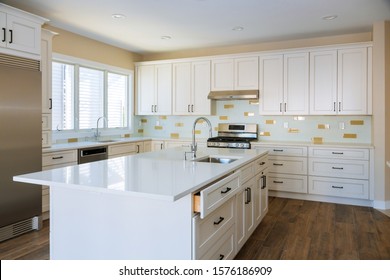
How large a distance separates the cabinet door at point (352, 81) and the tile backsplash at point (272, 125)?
0.34 m

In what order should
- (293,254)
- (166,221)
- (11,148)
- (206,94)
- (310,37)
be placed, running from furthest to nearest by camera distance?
1. (206,94)
2. (310,37)
3. (11,148)
4. (293,254)
5. (166,221)

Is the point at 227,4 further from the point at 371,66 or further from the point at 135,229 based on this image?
the point at 135,229

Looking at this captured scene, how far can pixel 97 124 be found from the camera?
17.3ft

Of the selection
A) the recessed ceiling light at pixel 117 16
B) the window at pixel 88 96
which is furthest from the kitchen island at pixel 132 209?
the window at pixel 88 96

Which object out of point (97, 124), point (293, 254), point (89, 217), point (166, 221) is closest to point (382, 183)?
point (293, 254)

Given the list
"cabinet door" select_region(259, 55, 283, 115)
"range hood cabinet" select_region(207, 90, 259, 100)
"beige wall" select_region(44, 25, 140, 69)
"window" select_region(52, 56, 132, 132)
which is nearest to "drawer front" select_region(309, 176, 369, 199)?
"cabinet door" select_region(259, 55, 283, 115)

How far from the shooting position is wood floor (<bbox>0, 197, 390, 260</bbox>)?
9.23 ft

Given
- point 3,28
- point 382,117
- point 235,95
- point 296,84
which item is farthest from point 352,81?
point 3,28

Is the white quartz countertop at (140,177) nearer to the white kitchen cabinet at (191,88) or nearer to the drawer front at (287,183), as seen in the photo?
the drawer front at (287,183)

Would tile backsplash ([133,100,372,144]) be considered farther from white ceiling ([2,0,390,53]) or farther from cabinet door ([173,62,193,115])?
white ceiling ([2,0,390,53])

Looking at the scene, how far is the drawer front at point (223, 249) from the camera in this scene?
6.61ft

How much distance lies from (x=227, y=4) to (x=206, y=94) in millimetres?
2111

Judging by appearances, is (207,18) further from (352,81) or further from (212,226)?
(212,226)

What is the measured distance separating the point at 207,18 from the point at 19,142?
2657 mm
